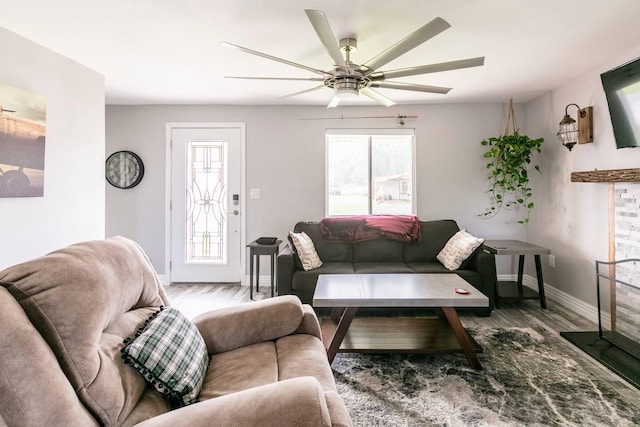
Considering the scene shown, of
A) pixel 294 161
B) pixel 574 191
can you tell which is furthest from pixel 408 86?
pixel 574 191

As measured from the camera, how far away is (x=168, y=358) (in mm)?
1188

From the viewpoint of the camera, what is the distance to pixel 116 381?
101cm

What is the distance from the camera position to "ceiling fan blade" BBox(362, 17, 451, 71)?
1.54 m

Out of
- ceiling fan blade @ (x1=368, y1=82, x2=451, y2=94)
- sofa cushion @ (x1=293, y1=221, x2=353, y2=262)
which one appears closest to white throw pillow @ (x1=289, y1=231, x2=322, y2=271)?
sofa cushion @ (x1=293, y1=221, x2=353, y2=262)

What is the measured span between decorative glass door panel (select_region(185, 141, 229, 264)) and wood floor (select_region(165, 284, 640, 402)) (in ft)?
1.60

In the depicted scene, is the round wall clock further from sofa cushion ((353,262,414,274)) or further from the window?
sofa cushion ((353,262,414,274))

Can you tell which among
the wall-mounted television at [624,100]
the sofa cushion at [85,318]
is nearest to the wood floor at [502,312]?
the wall-mounted television at [624,100]

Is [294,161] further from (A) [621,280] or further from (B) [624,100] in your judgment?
(A) [621,280]

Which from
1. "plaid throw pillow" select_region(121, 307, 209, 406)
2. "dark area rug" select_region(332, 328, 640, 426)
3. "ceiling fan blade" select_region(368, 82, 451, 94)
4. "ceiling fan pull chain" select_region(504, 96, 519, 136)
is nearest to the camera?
"plaid throw pillow" select_region(121, 307, 209, 406)

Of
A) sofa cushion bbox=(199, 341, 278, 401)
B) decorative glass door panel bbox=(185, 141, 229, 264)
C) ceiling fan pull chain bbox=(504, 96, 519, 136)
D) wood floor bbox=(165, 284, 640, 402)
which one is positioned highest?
ceiling fan pull chain bbox=(504, 96, 519, 136)

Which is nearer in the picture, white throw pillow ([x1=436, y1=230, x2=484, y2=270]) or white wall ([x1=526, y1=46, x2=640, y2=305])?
white wall ([x1=526, y1=46, x2=640, y2=305])

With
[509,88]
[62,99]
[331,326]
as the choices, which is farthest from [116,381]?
[509,88]

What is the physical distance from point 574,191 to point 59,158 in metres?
4.82

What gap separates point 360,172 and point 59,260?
355cm
